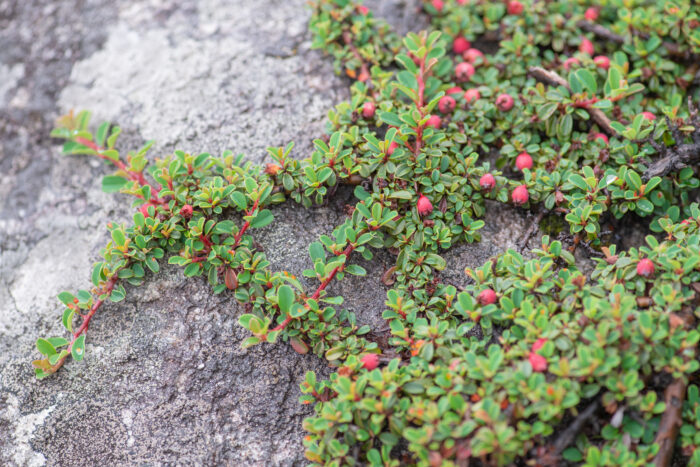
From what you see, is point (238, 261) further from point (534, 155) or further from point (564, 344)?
point (534, 155)

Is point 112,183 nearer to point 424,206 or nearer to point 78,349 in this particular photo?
point 78,349

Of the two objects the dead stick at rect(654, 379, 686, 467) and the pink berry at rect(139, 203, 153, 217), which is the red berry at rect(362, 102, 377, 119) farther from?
the dead stick at rect(654, 379, 686, 467)

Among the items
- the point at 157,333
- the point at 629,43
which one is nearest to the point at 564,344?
the point at 157,333

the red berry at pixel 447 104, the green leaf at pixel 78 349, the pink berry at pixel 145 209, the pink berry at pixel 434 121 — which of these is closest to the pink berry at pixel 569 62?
the red berry at pixel 447 104

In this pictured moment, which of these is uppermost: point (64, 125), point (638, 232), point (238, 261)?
point (64, 125)

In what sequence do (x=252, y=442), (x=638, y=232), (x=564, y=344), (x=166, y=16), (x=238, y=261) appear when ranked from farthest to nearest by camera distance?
1. (x=166, y=16)
2. (x=638, y=232)
3. (x=238, y=261)
4. (x=252, y=442)
5. (x=564, y=344)

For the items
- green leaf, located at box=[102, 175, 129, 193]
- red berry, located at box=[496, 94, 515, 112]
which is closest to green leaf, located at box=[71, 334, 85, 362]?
green leaf, located at box=[102, 175, 129, 193]

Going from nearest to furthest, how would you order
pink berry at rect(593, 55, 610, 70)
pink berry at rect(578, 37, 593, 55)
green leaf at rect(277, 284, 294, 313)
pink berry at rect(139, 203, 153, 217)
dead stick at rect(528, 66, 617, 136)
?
green leaf at rect(277, 284, 294, 313), pink berry at rect(139, 203, 153, 217), dead stick at rect(528, 66, 617, 136), pink berry at rect(593, 55, 610, 70), pink berry at rect(578, 37, 593, 55)
